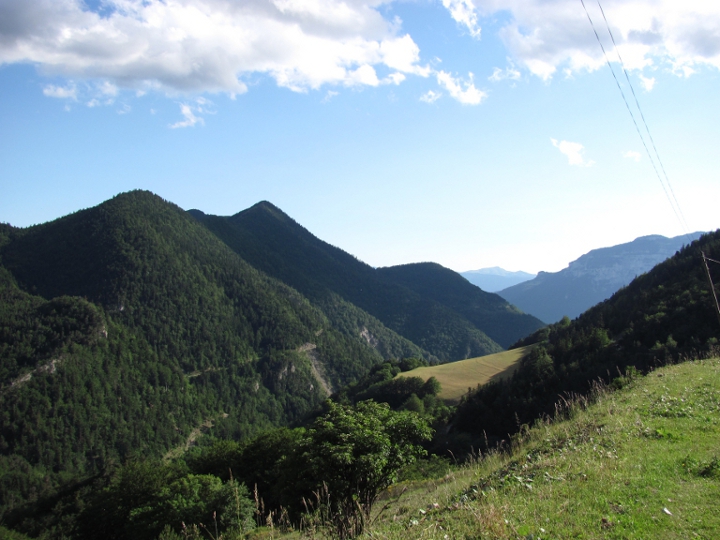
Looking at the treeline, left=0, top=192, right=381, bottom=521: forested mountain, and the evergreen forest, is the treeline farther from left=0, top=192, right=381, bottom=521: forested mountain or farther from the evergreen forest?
left=0, top=192, right=381, bottom=521: forested mountain

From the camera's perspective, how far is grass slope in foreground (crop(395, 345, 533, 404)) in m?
81.7

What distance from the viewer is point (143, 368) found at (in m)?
166

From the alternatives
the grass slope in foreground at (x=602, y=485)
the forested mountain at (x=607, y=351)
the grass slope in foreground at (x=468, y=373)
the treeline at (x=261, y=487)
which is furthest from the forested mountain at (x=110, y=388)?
Result: the grass slope in foreground at (x=602, y=485)

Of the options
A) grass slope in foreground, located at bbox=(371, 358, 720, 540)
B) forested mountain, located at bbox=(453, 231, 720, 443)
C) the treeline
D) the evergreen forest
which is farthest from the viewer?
forested mountain, located at bbox=(453, 231, 720, 443)

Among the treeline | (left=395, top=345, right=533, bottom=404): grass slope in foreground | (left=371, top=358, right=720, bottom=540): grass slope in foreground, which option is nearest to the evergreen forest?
the treeline

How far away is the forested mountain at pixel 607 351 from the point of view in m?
45.2

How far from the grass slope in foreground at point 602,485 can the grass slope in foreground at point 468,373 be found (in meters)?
68.3

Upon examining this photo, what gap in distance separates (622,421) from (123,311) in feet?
716

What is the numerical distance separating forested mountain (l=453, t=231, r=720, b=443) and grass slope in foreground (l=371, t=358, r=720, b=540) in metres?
30.5

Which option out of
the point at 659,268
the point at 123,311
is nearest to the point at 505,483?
the point at 659,268

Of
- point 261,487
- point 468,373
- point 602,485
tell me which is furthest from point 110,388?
point 602,485

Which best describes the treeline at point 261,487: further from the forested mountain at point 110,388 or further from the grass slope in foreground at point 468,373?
the forested mountain at point 110,388

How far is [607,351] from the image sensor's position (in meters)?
53.3

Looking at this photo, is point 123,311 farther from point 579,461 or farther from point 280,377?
point 579,461
